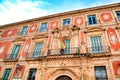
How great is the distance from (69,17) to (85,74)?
26.5ft

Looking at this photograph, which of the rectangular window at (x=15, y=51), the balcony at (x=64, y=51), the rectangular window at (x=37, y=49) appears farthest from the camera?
the rectangular window at (x=15, y=51)

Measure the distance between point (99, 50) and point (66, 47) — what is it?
3520mm

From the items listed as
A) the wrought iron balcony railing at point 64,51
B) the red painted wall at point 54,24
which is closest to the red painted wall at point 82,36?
the wrought iron balcony railing at point 64,51

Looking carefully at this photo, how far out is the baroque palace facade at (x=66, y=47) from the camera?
10.4 m

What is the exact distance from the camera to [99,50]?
1123 centimetres

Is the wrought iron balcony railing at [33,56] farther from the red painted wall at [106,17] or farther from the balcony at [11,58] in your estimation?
the red painted wall at [106,17]

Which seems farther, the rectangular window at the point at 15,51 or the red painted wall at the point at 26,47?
the rectangular window at the point at 15,51

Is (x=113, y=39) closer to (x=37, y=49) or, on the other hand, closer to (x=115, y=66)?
(x=115, y=66)

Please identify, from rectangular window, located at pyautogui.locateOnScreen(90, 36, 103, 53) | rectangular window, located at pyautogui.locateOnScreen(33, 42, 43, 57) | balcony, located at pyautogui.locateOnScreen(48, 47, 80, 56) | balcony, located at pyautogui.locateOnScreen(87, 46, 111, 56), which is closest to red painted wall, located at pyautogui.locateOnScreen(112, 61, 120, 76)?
balcony, located at pyautogui.locateOnScreen(87, 46, 111, 56)

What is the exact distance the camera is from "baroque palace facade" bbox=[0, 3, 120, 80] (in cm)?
1041

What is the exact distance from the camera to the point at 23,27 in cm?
1705

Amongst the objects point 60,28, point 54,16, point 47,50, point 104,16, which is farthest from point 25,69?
point 104,16

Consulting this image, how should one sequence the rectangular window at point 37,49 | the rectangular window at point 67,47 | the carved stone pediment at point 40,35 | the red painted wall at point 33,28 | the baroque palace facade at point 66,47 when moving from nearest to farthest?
the baroque palace facade at point 66,47 < the rectangular window at point 67,47 < the rectangular window at point 37,49 < the carved stone pediment at point 40,35 < the red painted wall at point 33,28

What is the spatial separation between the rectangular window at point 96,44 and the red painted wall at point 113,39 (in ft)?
3.23
